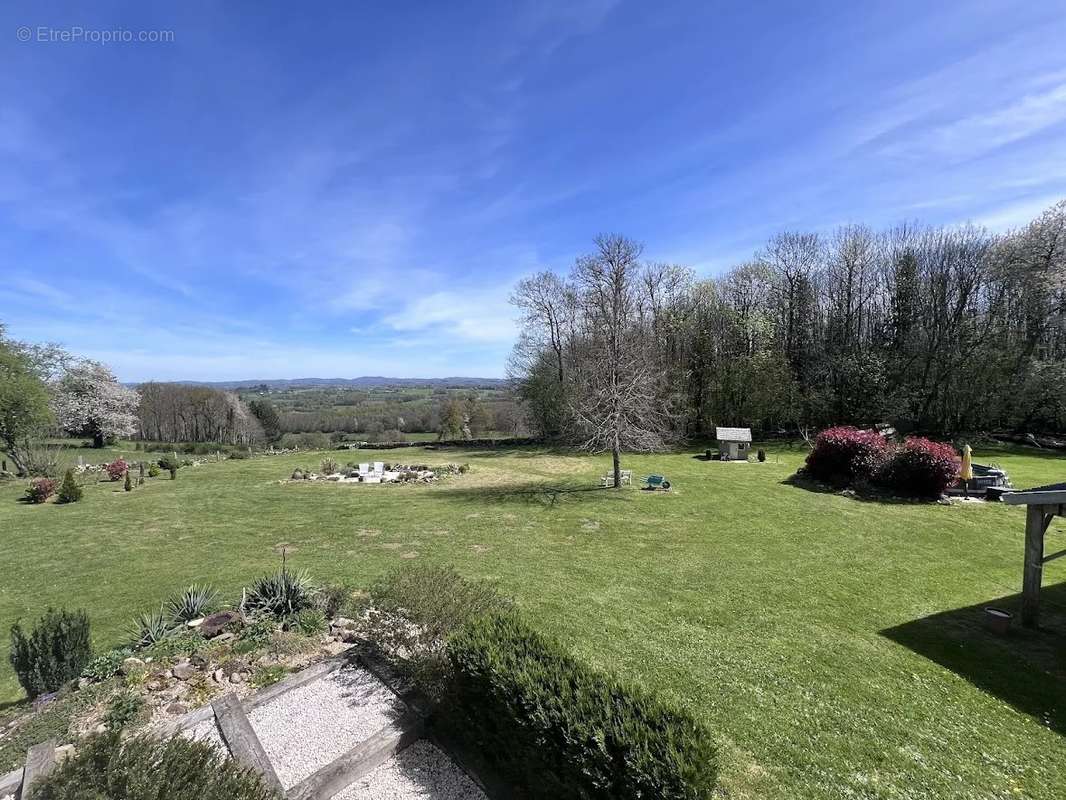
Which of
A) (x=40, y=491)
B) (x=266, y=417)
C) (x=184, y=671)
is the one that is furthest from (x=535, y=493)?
(x=266, y=417)

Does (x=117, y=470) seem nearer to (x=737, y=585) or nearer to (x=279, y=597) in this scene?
(x=279, y=597)

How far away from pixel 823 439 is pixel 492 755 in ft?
54.3

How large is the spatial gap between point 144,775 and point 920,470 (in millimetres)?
17645

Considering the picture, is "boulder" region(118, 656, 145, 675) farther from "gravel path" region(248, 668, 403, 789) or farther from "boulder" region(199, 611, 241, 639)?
"gravel path" region(248, 668, 403, 789)

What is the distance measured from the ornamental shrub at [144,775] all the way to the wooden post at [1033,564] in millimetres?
9494

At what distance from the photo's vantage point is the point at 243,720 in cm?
443

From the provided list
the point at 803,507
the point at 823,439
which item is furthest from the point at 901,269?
the point at 803,507

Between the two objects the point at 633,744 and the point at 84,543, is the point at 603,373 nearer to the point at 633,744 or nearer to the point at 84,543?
the point at 633,744

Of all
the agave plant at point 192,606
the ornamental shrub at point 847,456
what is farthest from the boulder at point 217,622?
the ornamental shrub at point 847,456

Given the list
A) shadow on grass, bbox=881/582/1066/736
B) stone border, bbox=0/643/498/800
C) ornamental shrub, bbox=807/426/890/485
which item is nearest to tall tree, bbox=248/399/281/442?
ornamental shrub, bbox=807/426/890/485

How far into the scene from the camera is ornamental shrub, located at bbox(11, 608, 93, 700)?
505 cm

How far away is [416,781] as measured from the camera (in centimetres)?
402

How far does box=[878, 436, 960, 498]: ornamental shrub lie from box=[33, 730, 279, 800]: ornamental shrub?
16937 mm

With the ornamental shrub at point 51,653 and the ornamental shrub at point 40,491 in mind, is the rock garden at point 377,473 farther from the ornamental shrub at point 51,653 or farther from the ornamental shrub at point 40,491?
the ornamental shrub at point 51,653
